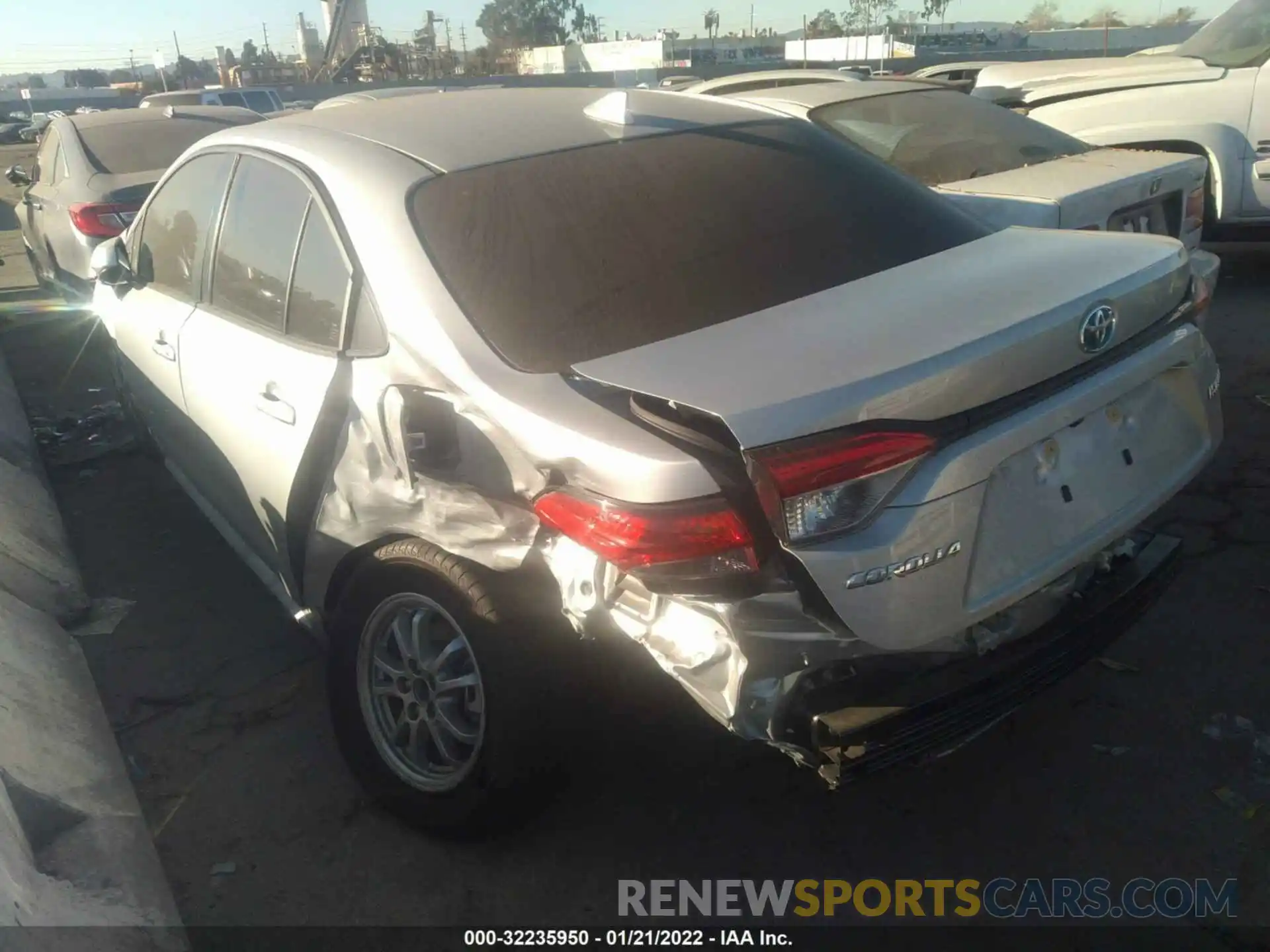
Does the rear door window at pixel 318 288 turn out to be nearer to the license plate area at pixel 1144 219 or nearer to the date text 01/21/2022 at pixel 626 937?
the date text 01/21/2022 at pixel 626 937

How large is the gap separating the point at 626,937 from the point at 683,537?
3.58 ft

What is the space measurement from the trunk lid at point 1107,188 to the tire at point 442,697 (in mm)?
3316

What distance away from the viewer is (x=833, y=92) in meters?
6.25

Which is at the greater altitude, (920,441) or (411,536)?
(920,441)

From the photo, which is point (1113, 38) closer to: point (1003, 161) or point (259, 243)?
point (1003, 161)

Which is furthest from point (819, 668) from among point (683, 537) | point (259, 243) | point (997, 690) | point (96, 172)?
point (96, 172)

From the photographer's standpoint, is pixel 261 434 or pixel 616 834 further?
pixel 261 434

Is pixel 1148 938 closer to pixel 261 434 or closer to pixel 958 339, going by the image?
pixel 958 339

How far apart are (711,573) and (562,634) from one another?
49 cm

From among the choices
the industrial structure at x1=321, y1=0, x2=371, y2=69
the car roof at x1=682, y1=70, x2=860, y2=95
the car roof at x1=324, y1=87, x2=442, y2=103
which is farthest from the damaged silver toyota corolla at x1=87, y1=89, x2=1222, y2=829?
the industrial structure at x1=321, y1=0, x2=371, y2=69

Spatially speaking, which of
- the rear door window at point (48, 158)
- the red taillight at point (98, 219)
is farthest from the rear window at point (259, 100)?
the red taillight at point (98, 219)

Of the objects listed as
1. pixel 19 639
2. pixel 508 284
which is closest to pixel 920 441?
pixel 508 284

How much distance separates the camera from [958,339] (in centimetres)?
220

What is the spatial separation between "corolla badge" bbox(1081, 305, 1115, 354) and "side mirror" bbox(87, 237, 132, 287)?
3.64 meters
